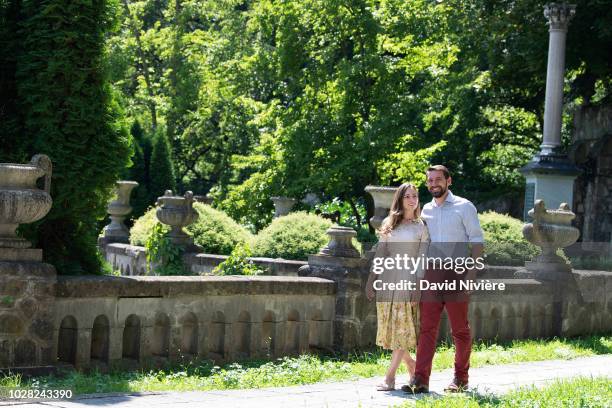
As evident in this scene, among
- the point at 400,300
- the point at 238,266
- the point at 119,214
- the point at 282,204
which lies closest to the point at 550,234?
the point at 238,266

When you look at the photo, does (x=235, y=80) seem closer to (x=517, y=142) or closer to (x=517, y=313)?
(x=517, y=142)

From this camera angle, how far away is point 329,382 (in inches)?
381

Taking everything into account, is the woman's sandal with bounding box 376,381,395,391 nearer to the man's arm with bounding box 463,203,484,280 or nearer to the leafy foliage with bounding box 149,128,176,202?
the man's arm with bounding box 463,203,484,280

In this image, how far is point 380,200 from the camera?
18875mm

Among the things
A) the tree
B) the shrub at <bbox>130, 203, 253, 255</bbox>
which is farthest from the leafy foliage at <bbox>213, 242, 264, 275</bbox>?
the tree

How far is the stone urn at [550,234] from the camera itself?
1433 cm

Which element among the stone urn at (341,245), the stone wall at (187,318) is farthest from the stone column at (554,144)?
the stone wall at (187,318)

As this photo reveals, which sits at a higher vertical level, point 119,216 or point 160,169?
point 160,169

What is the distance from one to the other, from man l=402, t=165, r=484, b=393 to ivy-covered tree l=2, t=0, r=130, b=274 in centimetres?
354

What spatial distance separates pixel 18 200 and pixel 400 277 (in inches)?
129

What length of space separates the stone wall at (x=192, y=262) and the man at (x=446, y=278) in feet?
22.4

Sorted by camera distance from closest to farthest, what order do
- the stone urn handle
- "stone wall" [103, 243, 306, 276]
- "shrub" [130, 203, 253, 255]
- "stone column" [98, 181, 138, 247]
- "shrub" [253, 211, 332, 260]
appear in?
the stone urn handle → "stone wall" [103, 243, 306, 276] → "shrub" [253, 211, 332, 260] → "shrub" [130, 203, 253, 255] → "stone column" [98, 181, 138, 247]

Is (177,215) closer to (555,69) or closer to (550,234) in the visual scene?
(550,234)

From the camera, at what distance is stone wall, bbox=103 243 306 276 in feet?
52.6
